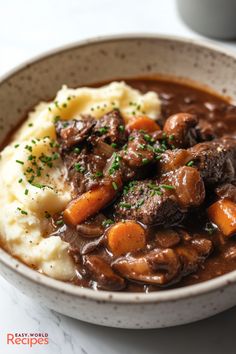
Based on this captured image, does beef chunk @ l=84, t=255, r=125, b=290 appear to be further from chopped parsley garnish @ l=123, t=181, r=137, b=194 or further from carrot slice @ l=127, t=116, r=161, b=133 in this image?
carrot slice @ l=127, t=116, r=161, b=133

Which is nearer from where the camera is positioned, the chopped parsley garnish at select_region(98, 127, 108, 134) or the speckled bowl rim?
the speckled bowl rim

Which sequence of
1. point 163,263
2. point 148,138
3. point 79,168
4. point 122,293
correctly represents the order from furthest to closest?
point 148,138 < point 79,168 < point 163,263 < point 122,293

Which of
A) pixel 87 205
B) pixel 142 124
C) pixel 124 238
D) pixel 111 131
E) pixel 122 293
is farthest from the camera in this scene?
pixel 142 124

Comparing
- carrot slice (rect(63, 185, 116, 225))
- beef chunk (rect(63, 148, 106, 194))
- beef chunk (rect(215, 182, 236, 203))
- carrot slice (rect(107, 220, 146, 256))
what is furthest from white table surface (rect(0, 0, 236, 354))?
beef chunk (rect(63, 148, 106, 194))

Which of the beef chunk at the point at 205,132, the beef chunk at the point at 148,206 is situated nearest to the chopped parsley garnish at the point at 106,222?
the beef chunk at the point at 148,206

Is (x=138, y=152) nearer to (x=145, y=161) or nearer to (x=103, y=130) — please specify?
(x=145, y=161)

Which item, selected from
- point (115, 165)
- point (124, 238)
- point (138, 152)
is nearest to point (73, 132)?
point (115, 165)

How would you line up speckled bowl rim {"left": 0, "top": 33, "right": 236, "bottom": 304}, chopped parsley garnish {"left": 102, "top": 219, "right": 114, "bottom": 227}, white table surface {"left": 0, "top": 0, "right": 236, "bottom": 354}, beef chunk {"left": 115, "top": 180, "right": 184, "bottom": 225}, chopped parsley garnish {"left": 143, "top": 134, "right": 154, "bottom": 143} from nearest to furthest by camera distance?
speckled bowl rim {"left": 0, "top": 33, "right": 236, "bottom": 304} < white table surface {"left": 0, "top": 0, "right": 236, "bottom": 354} < beef chunk {"left": 115, "top": 180, "right": 184, "bottom": 225} < chopped parsley garnish {"left": 102, "top": 219, "right": 114, "bottom": 227} < chopped parsley garnish {"left": 143, "top": 134, "right": 154, "bottom": 143}
